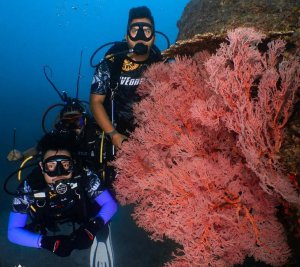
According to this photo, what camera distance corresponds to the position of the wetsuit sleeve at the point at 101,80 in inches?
198

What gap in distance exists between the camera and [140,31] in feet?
16.0

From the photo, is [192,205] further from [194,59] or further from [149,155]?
[194,59]

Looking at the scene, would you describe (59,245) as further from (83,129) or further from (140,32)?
(140,32)

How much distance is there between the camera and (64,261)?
840 centimetres

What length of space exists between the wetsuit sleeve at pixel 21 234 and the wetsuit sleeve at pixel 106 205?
1.11 metres

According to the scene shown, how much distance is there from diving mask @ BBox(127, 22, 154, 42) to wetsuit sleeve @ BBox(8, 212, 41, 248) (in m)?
3.68

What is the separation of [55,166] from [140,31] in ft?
8.97

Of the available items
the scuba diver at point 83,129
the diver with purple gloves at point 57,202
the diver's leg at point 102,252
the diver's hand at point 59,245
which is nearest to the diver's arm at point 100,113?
the diver with purple gloves at point 57,202

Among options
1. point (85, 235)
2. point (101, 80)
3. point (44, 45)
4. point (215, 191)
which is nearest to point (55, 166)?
point (85, 235)

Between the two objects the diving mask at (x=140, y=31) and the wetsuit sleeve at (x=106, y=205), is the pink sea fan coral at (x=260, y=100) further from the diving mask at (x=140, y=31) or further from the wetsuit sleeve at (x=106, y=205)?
the wetsuit sleeve at (x=106, y=205)

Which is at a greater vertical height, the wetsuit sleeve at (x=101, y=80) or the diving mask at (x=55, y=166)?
the wetsuit sleeve at (x=101, y=80)

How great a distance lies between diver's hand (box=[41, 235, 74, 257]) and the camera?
4.59 metres

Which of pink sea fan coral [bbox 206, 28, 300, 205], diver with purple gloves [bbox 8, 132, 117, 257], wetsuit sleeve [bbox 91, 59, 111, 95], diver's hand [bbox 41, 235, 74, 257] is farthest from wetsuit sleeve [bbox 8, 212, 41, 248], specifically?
pink sea fan coral [bbox 206, 28, 300, 205]

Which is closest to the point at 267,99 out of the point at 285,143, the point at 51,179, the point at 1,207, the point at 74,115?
the point at 285,143
